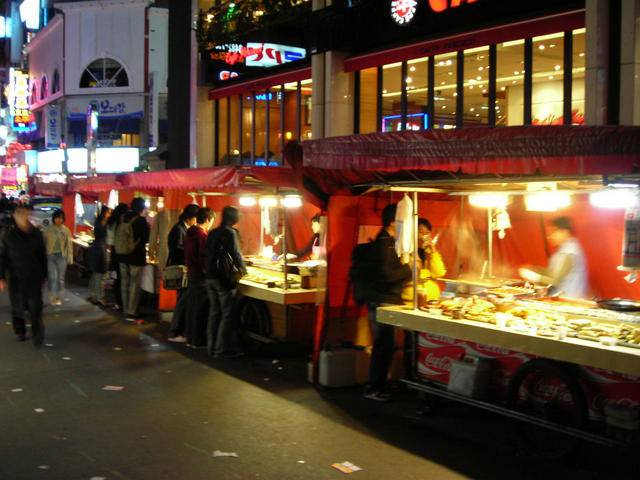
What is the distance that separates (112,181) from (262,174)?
7.24 meters

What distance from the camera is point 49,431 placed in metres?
7.02

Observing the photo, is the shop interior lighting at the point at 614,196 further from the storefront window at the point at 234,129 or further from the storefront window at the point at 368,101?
the storefront window at the point at 234,129

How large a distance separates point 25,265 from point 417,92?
27.2ft

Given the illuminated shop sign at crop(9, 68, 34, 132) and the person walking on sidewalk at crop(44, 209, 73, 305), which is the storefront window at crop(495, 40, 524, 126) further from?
the illuminated shop sign at crop(9, 68, 34, 132)

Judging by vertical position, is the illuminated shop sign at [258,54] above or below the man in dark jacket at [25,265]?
above

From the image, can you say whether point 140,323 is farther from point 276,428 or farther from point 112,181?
point 276,428

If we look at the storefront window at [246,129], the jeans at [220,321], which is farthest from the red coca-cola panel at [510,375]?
the storefront window at [246,129]

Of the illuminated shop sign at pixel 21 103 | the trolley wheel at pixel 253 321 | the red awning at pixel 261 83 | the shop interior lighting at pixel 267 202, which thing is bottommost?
the trolley wheel at pixel 253 321

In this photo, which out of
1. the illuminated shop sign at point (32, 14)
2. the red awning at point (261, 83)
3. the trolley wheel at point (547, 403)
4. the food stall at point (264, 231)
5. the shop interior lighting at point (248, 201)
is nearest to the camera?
the trolley wheel at point (547, 403)

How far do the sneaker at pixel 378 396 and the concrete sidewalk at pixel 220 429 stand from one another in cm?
14

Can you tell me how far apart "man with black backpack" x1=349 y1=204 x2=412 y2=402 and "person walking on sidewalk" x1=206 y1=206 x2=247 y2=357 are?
2552mm

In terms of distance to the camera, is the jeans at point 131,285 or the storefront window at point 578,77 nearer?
the storefront window at point 578,77

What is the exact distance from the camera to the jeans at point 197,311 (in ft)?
37.0

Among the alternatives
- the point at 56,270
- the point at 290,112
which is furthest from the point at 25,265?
the point at 290,112
